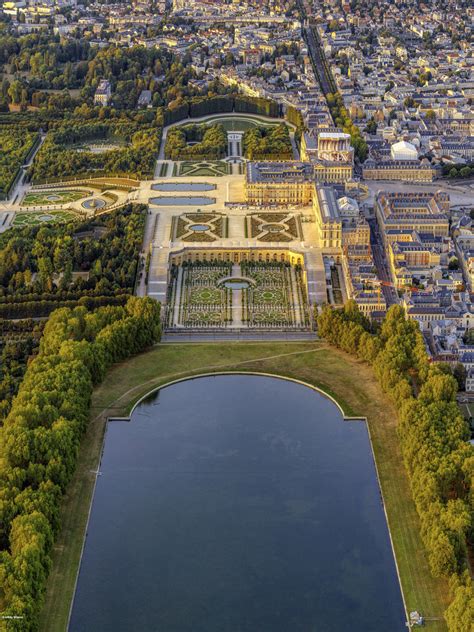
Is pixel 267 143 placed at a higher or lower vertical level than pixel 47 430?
higher

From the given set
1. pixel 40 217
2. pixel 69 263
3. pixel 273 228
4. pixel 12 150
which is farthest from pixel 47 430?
pixel 12 150

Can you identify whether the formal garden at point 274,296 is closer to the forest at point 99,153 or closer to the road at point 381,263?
the road at point 381,263

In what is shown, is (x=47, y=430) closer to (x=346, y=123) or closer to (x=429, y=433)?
(x=429, y=433)

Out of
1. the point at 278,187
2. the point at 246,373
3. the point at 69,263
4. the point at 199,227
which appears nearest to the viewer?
the point at 246,373

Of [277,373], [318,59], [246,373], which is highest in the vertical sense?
[318,59]

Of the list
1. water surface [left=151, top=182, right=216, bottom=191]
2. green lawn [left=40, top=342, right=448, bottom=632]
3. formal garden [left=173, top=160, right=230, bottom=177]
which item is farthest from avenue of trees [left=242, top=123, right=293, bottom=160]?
green lawn [left=40, top=342, right=448, bottom=632]

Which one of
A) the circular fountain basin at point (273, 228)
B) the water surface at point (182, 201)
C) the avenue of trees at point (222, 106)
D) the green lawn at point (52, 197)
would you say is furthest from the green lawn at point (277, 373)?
the avenue of trees at point (222, 106)

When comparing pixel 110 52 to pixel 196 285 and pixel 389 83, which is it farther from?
pixel 196 285

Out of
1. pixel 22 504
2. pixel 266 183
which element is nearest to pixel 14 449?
pixel 22 504

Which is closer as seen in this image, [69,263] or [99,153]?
[69,263]
